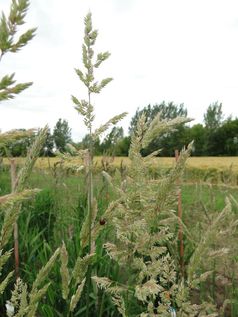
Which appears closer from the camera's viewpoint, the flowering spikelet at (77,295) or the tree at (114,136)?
the flowering spikelet at (77,295)

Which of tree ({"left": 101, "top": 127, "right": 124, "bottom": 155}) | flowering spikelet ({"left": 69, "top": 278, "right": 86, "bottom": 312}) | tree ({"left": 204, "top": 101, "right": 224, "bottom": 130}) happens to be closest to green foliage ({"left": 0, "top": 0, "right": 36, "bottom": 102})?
flowering spikelet ({"left": 69, "top": 278, "right": 86, "bottom": 312})

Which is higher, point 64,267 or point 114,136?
point 114,136

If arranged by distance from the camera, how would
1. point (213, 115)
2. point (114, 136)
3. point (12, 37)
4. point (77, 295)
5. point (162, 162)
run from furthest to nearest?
point (213, 115), point (114, 136), point (162, 162), point (77, 295), point (12, 37)

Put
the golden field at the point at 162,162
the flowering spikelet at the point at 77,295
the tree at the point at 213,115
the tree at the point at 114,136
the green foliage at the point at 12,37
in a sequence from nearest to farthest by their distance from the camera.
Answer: the green foliage at the point at 12,37 < the flowering spikelet at the point at 77,295 < the golden field at the point at 162,162 < the tree at the point at 114,136 < the tree at the point at 213,115

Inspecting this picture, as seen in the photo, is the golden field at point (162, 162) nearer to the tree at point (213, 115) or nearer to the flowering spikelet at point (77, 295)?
the flowering spikelet at point (77, 295)

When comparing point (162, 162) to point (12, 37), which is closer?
point (12, 37)

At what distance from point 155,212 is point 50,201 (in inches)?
179

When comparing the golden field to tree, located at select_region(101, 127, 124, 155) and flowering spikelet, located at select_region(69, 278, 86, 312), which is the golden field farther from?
flowering spikelet, located at select_region(69, 278, 86, 312)

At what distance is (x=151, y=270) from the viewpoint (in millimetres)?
1341

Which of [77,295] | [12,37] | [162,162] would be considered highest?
[12,37]

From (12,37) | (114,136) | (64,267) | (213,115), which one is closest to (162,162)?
(114,136)

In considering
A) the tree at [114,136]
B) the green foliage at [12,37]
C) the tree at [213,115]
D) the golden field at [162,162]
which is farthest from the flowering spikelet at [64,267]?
the tree at [213,115]

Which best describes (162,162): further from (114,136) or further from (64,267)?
(64,267)

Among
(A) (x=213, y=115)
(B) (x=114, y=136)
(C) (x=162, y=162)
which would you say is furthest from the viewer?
(A) (x=213, y=115)
